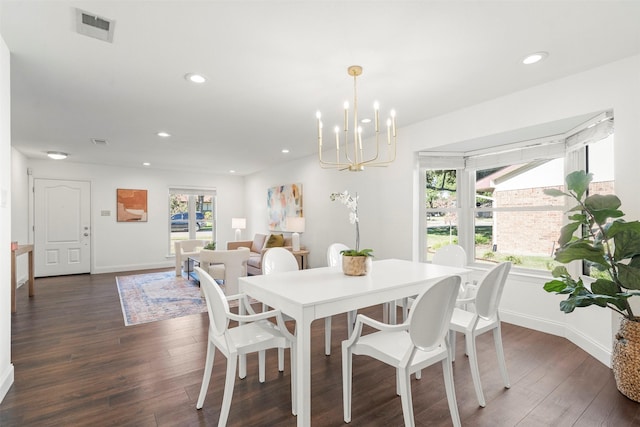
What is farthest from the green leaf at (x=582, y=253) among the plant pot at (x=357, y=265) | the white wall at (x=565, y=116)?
the plant pot at (x=357, y=265)

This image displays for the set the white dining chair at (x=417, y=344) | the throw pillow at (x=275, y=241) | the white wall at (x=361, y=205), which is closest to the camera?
the white dining chair at (x=417, y=344)

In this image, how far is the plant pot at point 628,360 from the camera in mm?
2076

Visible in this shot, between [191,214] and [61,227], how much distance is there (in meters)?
2.59

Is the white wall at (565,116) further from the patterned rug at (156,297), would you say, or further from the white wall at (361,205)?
the patterned rug at (156,297)

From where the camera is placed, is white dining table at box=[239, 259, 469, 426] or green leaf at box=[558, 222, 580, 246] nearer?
white dining table at box=[239, 259, 469, 426]

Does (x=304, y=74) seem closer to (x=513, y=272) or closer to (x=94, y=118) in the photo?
(x=94, y=118)

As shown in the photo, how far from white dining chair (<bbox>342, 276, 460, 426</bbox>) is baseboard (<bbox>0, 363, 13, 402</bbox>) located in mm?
2311

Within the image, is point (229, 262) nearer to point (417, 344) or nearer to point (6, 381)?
point (6, 381)

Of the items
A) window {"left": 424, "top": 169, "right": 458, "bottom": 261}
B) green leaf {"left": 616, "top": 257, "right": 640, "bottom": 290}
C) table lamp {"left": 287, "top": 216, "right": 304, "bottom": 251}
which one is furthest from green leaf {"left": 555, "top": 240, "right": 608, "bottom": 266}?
table lamp {"left": 287, "top": 216, "right": 304, "bottom": 251}

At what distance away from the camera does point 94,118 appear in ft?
12.2

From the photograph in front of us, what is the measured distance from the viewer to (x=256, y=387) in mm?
2287

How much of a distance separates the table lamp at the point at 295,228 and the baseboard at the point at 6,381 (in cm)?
408

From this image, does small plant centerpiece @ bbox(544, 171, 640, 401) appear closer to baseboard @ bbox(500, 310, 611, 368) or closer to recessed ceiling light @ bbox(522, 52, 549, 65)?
baseboard @ bbox(500, 310, 611, 368)

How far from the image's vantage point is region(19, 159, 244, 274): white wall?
6.63m
